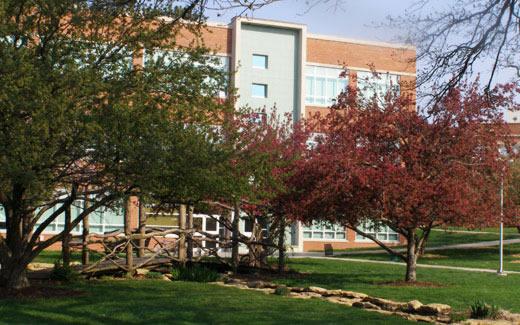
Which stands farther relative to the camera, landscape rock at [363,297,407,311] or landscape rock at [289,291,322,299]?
landscape rock at [289,291,322,299]

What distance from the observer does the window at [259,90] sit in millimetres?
41875

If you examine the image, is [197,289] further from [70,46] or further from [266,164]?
[70,46]

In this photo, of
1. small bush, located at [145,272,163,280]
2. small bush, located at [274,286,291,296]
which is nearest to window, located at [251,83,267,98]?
small bush, located at [145,272,163,280]

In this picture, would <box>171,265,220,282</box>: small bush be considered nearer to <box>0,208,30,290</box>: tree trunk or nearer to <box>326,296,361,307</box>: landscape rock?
<box>326,296,361,307</box>: landscape rock

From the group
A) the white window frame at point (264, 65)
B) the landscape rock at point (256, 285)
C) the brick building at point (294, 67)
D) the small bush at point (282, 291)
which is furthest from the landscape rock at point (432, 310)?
the white window frame at point (264, 65)

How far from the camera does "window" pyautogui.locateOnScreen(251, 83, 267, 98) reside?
41.9m

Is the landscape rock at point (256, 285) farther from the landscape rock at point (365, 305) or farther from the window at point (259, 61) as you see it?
the window at point (259, 61)

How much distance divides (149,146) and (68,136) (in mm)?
1376

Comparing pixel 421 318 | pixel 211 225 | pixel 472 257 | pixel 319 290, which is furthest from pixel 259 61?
pixel 421 318

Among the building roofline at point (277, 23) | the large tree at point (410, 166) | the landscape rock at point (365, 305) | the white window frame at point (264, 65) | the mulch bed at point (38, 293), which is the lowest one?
the landscape rock at point (365, 305)

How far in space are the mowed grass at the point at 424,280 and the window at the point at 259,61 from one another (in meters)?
18.2

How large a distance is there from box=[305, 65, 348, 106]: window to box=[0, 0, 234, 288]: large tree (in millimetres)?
28112

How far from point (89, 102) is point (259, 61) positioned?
29691 millimetres

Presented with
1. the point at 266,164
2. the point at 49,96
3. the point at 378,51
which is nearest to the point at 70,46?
the point at 49,96
